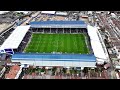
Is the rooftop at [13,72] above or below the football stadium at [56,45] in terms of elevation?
below

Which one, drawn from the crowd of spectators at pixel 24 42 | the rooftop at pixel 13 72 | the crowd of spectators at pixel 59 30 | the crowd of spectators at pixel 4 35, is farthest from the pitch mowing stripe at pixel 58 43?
the rooftop at pixel 13 72

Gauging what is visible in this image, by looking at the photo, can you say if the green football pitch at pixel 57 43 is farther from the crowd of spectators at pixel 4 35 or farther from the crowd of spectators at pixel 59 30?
the crowd of spectators at pixel 4 35

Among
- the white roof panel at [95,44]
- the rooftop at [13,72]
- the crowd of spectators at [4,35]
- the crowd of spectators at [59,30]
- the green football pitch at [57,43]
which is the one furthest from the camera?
the crowd of spectators at [59,30]

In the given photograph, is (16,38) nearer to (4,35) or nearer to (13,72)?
(4,35)

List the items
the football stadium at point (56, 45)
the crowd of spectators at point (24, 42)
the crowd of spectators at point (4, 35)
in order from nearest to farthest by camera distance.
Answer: the football stadium at point (56, 45), the crowd of spectators at point (24, 42), the crowd of spectators at point (4, 35)

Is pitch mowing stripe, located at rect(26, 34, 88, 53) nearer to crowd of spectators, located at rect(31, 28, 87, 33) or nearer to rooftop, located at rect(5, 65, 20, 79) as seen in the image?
crowd of spectators, located at rect(31, 28, 87, 33)

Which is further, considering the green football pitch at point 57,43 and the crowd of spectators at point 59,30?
the crowd of spectators at point 59,30

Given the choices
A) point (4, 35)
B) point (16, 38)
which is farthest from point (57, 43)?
point (4, 35)

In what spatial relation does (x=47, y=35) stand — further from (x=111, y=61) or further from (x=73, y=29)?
(x=111, y=61)

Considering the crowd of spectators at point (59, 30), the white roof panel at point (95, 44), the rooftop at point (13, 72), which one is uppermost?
the crowd of spectators at point (59, 30)
